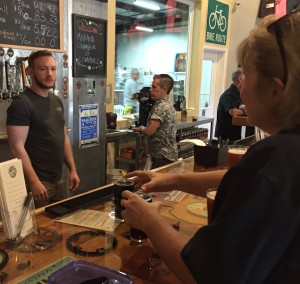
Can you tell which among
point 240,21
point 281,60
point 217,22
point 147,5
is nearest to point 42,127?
point 281,60

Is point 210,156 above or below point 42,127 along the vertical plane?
below

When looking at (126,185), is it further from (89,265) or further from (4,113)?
(4,113)

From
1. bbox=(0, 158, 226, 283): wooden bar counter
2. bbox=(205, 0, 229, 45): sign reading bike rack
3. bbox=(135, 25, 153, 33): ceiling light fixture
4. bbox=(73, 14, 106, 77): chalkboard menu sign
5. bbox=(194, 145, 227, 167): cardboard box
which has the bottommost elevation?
bbox=(0, 158, 226, 283): wooden bar counter

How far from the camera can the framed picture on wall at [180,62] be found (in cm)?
614

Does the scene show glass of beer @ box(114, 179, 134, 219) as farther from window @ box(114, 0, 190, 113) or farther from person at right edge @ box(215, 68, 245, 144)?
window @ box(114, 0, 190, 113)

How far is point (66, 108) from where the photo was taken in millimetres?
3486

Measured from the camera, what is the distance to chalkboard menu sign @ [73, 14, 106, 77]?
3.50 m

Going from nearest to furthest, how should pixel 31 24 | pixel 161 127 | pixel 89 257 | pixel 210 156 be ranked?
1. pixel 89 257
2. pixel 210 156
3. pixel 31 24
4. pixel 161 127

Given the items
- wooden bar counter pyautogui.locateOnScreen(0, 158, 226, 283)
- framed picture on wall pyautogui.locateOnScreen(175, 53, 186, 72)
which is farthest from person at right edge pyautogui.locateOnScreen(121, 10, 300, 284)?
framed picture on wall pyautogui.locateOnScreen(175, 53, 186, 72)

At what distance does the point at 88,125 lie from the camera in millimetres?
3738

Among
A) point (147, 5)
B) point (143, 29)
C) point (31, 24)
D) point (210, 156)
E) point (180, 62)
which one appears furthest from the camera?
point (180, 62)

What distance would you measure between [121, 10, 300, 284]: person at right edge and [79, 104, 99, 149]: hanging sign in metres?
2.95

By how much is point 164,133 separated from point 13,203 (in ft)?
8.14

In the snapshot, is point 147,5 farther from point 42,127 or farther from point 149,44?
point 42,127
